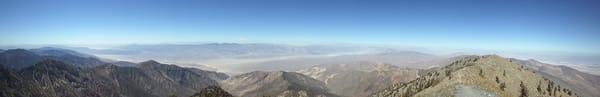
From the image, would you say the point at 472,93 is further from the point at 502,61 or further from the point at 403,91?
the point at 502,61

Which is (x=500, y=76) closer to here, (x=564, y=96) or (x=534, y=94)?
(x=534, y=94)

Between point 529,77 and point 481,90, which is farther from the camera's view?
point 529,77

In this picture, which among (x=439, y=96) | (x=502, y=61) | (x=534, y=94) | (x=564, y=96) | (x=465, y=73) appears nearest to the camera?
(x=439, y=96)

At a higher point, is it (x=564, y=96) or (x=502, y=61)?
(x=502, y=61)

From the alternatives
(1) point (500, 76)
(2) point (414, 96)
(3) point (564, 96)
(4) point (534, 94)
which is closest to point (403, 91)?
(2) point (414, 96)

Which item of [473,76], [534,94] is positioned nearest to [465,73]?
[473,76]

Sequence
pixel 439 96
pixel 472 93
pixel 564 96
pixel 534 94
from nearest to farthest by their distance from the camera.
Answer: pixel 472 93, pixel 439 96, pixel 534 94, pixel 564 96
